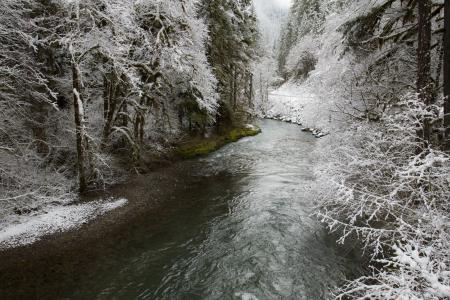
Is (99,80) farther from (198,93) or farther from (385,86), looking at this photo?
(385,86)

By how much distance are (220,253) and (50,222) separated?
18.9ft

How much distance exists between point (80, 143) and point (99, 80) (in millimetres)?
6210

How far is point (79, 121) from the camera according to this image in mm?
12000

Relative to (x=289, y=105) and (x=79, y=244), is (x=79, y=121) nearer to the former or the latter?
(x=79, y=244)

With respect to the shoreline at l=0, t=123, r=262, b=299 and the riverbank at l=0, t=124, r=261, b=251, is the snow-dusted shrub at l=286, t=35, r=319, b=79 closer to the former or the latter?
the shoreline at l=0, t=123, r=262, b=299

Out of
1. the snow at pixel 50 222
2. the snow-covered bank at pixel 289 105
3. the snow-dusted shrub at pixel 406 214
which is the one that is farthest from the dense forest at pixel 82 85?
the snow-covered bank at pixel 289 105

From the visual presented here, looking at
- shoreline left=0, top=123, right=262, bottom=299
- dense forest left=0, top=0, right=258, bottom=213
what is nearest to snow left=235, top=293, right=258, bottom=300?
shoreline left=0, top=123, right=262, bottom=299

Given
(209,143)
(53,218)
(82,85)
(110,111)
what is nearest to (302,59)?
(209,143)

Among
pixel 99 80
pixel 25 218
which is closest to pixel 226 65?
pixel 99 80

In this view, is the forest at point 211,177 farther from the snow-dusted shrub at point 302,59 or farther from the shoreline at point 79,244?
the snow-dusted shrub at point 302,59

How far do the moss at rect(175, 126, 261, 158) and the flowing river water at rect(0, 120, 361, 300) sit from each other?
608 cm

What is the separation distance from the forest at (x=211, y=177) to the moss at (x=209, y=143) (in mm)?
1338

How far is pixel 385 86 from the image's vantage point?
1060cm

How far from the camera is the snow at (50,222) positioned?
9391 mm
